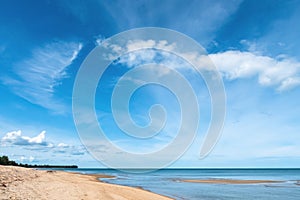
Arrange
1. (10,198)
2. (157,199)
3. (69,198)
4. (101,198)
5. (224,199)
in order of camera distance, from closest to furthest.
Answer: (10,198) → (69,198) → (101,198) → (157,199) → (224,199)

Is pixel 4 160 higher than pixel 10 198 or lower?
higher

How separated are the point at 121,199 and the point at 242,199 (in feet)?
46.1

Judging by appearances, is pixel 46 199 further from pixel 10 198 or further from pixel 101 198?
pixel 101 198

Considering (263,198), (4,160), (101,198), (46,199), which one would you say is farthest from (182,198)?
(4,160)

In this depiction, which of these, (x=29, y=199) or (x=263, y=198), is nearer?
(x=29, y=199)

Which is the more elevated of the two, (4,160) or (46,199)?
(4,160)

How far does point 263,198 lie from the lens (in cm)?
2950

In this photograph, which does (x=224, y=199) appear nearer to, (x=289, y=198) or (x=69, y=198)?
(x=289, y=198)

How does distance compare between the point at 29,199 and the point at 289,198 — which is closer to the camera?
the point at 29,199

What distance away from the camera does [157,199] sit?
81.9ft

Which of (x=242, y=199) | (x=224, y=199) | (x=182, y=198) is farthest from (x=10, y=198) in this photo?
(x=242, y=199)

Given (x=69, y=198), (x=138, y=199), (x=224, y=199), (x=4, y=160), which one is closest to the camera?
(x=69, y=198)

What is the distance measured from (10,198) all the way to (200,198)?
18.5m

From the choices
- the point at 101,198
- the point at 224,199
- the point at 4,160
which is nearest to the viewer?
the point at 101,198
